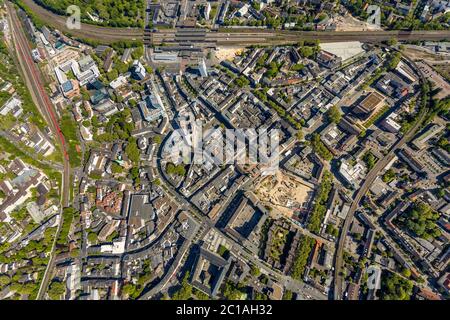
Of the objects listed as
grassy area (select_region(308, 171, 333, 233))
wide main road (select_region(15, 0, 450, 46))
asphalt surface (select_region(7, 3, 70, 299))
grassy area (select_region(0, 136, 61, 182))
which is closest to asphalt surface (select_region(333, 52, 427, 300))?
grassy area (select_region(308, 171, 333, 233))

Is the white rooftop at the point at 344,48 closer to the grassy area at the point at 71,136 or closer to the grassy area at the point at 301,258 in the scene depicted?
the grassy area at the point at 301,258

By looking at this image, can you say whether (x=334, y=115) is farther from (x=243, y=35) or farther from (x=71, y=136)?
(x=71, y=136)

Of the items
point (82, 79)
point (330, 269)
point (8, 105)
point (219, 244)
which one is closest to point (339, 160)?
point (330, 269)

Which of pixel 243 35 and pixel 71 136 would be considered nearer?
pixel 71 136

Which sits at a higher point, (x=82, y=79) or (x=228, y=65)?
(x=228, y=65)

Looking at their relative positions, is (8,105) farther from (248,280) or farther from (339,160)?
(339,160)

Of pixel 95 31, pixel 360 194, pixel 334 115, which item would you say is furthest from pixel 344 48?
pixel 95 31

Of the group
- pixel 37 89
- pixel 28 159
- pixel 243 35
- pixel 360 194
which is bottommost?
pixel 28 159
